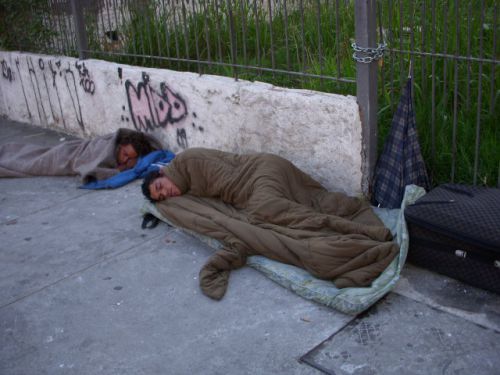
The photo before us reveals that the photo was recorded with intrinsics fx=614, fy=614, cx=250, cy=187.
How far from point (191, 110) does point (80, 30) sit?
1.98 meters

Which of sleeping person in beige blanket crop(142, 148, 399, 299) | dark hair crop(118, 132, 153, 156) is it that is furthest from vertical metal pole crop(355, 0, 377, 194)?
dark hair crop(118, 132, 153, 156)

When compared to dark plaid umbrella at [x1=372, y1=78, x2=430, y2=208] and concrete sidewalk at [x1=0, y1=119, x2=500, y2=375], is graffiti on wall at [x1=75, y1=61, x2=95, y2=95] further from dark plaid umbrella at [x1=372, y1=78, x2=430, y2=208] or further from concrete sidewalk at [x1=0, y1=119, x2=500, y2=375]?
dark plaid umbrella at [x1=372, y1=78, x2=430, y2=208]

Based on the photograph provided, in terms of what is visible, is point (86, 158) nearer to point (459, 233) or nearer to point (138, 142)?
point (138, 142)

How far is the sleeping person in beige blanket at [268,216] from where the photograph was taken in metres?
3.30

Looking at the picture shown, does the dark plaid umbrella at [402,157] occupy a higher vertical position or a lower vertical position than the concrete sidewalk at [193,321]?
higher

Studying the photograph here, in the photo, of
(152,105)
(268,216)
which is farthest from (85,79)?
(268,216)

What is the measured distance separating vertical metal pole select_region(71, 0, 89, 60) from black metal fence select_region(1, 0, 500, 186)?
0.4 inches

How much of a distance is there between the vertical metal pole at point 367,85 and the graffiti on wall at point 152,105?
1.79 m

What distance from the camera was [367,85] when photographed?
3840 mm

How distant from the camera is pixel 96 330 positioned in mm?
3104

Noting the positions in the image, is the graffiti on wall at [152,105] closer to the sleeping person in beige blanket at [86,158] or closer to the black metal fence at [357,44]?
the sleeping person in beige blanket at [86,158]

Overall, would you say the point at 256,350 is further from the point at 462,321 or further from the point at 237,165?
the point at 237,165

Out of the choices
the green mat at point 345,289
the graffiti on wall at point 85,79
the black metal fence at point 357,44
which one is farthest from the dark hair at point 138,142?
the green mat at point 345,289

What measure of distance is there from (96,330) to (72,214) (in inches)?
67.0
